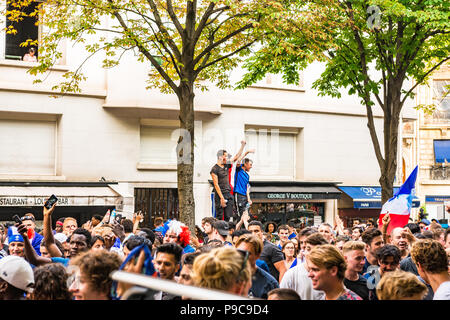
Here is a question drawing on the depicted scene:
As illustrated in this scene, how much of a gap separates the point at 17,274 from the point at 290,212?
58.6 feet

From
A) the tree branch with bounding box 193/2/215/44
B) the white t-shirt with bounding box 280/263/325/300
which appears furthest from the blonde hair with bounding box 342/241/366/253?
the tree branch with bounding box 193/2/215/44

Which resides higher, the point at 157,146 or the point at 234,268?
the point at 157,146

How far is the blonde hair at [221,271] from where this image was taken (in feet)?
10.5

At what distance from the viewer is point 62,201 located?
56.4 ft

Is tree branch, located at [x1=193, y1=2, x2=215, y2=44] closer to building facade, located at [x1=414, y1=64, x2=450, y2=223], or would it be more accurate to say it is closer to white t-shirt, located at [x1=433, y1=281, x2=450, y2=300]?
white t-shirt, located at [x1=433, y1=281, x2=450, y2=300]

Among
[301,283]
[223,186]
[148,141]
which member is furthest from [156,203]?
[301,283]

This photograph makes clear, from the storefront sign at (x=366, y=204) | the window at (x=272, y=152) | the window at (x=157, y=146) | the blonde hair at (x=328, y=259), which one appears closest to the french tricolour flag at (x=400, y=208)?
the blonde hair at (x=328, y=259)

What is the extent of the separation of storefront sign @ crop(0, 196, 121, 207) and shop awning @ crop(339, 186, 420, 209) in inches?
378

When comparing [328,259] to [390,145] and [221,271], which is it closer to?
[221,271]

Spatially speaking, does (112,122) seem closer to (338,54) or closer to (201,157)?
(201,157)

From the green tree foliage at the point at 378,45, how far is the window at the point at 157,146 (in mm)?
4111

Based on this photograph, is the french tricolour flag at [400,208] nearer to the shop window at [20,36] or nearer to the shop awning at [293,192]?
the shop awning at [293,192]
